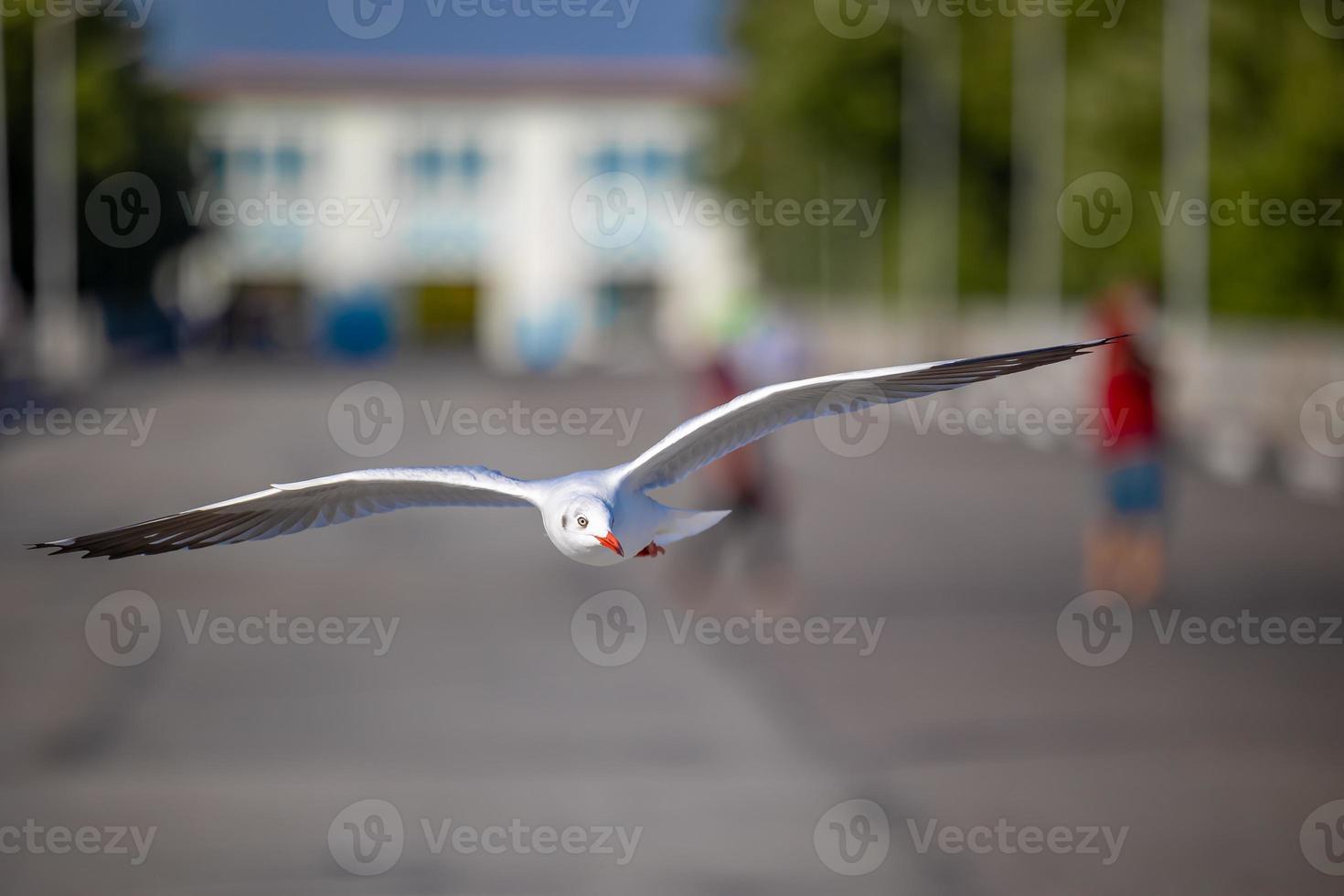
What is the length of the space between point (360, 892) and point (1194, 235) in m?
25.8

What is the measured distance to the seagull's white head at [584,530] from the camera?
3445 millimetres

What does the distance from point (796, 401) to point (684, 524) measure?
0.55 m

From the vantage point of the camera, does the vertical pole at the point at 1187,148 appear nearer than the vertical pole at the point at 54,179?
Yes

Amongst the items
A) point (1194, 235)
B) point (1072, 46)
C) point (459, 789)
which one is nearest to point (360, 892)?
point (459, 789)

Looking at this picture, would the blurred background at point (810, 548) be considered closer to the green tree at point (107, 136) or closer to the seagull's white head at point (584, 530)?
the green tree at point (107, 136)

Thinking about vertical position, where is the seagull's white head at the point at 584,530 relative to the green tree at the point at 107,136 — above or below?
below

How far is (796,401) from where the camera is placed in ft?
14.6

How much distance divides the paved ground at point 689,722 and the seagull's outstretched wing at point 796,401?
3.13 meters

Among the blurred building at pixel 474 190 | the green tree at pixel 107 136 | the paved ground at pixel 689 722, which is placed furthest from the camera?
the blurred building at pixel 474 190

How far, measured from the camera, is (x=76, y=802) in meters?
8.47

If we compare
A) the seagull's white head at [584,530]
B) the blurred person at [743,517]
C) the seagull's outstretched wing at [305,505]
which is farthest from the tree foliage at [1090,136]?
the seagull's white head at [584,530]

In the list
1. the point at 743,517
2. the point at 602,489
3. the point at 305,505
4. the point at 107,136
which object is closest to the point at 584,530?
the point at 602,489

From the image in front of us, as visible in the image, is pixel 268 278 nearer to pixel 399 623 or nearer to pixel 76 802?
pixel 399 623

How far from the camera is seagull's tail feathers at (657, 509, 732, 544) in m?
4.01
